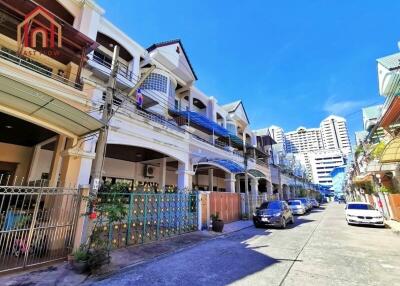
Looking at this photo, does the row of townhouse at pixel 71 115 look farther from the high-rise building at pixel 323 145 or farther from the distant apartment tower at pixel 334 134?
the distant apartment tower at pixel 334 134

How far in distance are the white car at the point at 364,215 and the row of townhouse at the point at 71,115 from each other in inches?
314

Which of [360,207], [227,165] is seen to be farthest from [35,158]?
[360,207]

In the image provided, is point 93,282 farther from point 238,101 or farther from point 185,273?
point 238,101

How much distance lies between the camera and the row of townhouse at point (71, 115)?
6586 mm

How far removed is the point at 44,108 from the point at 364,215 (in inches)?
729

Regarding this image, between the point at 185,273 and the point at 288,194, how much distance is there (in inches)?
1618

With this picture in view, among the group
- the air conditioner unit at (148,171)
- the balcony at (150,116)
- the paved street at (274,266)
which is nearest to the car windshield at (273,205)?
the paved street at (274,266)

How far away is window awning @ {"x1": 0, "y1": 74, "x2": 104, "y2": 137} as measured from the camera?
18.7 feet

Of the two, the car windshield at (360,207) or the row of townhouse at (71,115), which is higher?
the row of townhouse at (71,115)

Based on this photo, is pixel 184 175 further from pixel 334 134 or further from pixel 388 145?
pixel 334 134

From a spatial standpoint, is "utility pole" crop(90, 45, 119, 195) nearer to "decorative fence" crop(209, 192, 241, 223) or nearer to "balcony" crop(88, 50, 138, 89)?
"balcony" crop(88, 50, 138, 89)

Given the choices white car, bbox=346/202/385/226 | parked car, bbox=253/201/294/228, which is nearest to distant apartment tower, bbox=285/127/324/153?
white car, bbox=346/202/385/226

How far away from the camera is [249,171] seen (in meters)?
20.5

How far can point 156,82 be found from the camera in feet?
53.8
